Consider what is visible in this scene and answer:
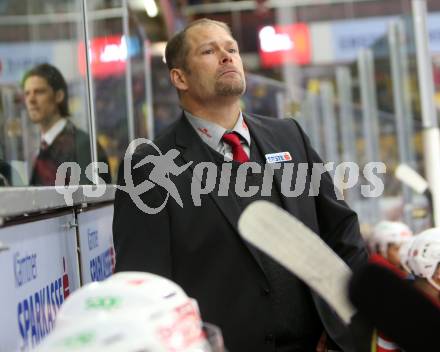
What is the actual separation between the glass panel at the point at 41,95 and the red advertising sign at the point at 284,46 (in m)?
6.01

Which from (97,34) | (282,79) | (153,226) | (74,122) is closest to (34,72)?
(97,34)

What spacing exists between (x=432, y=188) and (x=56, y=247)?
442cm

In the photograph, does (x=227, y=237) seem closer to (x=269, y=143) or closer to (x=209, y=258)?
(x=209, y=258)

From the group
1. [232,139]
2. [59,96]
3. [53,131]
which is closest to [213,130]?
[232,139]

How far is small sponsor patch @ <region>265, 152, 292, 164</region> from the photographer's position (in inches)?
82.8

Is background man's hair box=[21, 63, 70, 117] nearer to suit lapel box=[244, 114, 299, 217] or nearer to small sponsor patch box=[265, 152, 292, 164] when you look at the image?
suit lapel box=[244, 114, 299, 217]

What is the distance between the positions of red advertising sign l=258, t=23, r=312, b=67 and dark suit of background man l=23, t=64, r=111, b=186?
27.1 feet

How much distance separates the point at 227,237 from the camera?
6.36 ft

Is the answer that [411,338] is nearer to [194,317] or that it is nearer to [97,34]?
[194,317]

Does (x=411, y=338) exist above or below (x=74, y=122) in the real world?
below

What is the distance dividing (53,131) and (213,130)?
156 cm

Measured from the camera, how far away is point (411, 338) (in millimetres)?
1141

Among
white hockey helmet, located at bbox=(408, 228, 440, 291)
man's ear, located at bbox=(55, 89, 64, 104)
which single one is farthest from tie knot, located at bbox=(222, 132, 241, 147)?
man's ear, located at bbox=(55, 89, 64, 104)

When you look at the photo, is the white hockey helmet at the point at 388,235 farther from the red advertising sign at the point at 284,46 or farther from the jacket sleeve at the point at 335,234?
the red advertising sign at the point at 284,46
